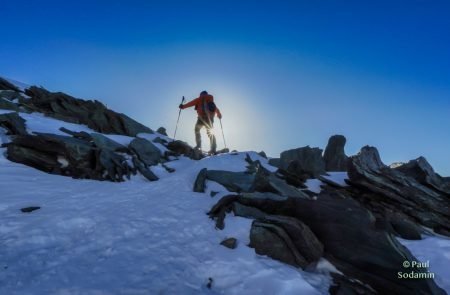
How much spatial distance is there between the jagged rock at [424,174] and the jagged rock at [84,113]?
70.6 feet

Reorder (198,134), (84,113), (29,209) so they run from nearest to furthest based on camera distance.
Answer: (29,209), (198,134), (84,113)

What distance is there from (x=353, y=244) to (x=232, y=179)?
24.5 feet

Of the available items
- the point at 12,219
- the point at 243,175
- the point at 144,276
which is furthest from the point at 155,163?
the point at 144,276

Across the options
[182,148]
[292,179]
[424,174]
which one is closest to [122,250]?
[292,179]

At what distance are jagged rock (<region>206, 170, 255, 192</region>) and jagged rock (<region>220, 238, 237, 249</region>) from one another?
5.39 metres

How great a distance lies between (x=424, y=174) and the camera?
14891mm

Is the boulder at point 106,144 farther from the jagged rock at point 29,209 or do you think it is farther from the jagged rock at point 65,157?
the jagged rock at point 29,209

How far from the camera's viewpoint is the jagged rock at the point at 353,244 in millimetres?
6051

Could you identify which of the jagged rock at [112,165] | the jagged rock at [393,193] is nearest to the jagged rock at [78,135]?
the jagged rock at [112,165]

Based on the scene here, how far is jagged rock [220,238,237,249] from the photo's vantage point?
7066mm

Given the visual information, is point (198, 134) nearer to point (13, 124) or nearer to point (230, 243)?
point (13, 124)

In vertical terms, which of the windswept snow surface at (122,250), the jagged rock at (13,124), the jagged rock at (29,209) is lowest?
the windswept snow surface at (122,250)

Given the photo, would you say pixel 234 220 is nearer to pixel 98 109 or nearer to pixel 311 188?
pixel 311 188

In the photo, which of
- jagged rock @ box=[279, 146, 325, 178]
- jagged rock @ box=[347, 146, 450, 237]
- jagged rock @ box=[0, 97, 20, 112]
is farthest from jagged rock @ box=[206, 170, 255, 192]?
jagged rock @ box=[0, 97, 20, 112]
